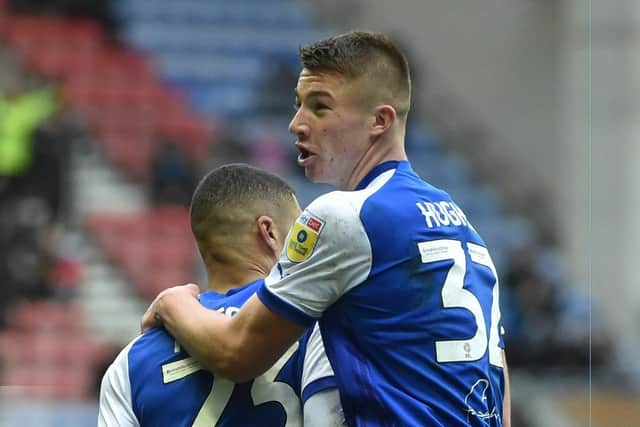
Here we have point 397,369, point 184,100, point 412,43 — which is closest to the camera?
point 397,369

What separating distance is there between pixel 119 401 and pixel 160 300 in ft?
0.82

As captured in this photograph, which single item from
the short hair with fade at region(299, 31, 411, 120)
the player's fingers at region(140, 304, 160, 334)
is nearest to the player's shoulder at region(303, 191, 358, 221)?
the short hair with fade at region(299, 31, 411, 120)

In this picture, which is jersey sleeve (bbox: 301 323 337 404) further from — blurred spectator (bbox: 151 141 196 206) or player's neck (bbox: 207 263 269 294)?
blurred spectator (bbox: 151 141 196 206)

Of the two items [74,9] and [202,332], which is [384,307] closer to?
[202,332]

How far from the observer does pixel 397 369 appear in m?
3.05

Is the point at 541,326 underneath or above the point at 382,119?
underneath

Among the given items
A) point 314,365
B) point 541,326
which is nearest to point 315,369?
point 314,365

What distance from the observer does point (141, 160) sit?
13.2 meters

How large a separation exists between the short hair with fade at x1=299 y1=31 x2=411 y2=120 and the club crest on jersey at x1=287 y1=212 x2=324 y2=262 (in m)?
0.35

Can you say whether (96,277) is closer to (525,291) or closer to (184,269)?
(184,269)

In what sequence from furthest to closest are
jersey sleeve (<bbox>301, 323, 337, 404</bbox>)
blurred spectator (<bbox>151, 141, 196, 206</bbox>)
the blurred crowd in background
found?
blurred spectator (<bbox>151, 141, 196, 206</bbox>), the blurred crowd in background, jersey sleeve (<bbox>301, 323, 337, 404</bbox>)

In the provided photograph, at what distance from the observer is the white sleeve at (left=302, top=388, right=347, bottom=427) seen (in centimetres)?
312

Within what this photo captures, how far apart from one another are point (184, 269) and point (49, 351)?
4.82ft

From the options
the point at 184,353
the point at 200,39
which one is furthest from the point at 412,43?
the point at 184,353
